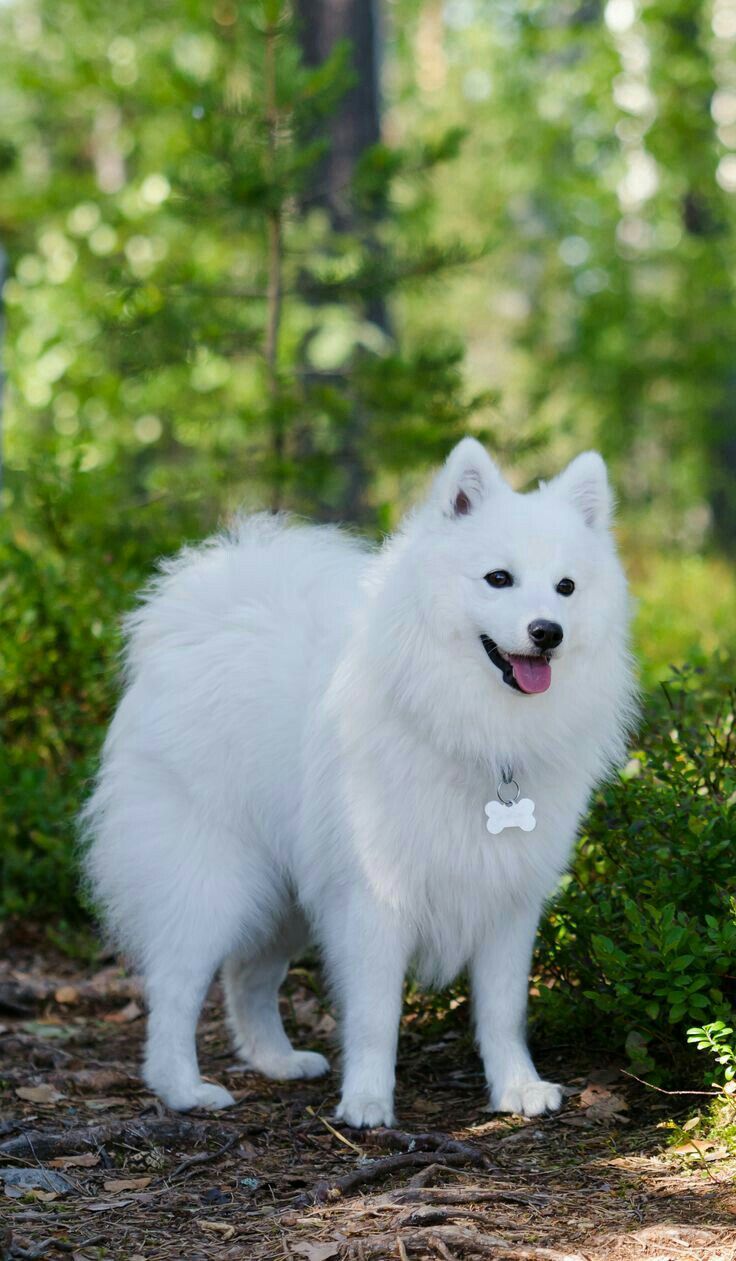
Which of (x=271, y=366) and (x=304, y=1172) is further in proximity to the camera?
(x=271, y=366)

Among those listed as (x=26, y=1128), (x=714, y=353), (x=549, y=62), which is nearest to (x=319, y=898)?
(x=26, y=1128)

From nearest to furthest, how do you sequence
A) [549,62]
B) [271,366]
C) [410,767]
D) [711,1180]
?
[711,1180], [410,767], [271,366], [549,62]

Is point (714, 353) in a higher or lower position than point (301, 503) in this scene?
higher

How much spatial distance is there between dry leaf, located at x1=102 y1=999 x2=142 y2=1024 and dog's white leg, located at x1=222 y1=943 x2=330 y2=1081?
68 cm

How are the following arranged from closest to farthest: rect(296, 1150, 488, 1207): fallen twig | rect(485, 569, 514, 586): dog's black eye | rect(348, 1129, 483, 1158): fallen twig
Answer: rect(296, 1150, 488, 1207): fallen twig
rect(348, 1129, 483, 1158): fallen twig
rect(485, 569, 514, 586): dog's black eye

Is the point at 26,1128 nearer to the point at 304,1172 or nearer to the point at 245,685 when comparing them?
the point at 304,1172

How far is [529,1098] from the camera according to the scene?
337 cm

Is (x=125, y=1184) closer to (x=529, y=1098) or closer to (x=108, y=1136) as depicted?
(x=108, y=1136)

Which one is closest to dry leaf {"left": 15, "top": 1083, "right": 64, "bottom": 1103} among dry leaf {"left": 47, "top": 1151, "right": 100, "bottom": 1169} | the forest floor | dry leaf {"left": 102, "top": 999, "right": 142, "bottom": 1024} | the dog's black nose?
the forest floor

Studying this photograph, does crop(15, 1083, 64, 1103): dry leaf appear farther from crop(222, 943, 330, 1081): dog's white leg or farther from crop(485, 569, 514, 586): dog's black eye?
crop(485, 569, 514, 586): dog's black eye

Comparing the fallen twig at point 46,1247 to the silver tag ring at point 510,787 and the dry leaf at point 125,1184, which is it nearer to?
the dry leaf at point 125,1184

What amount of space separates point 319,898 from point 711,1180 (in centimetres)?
132

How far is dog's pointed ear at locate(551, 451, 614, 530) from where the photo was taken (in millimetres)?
3439

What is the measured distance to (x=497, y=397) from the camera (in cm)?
647
